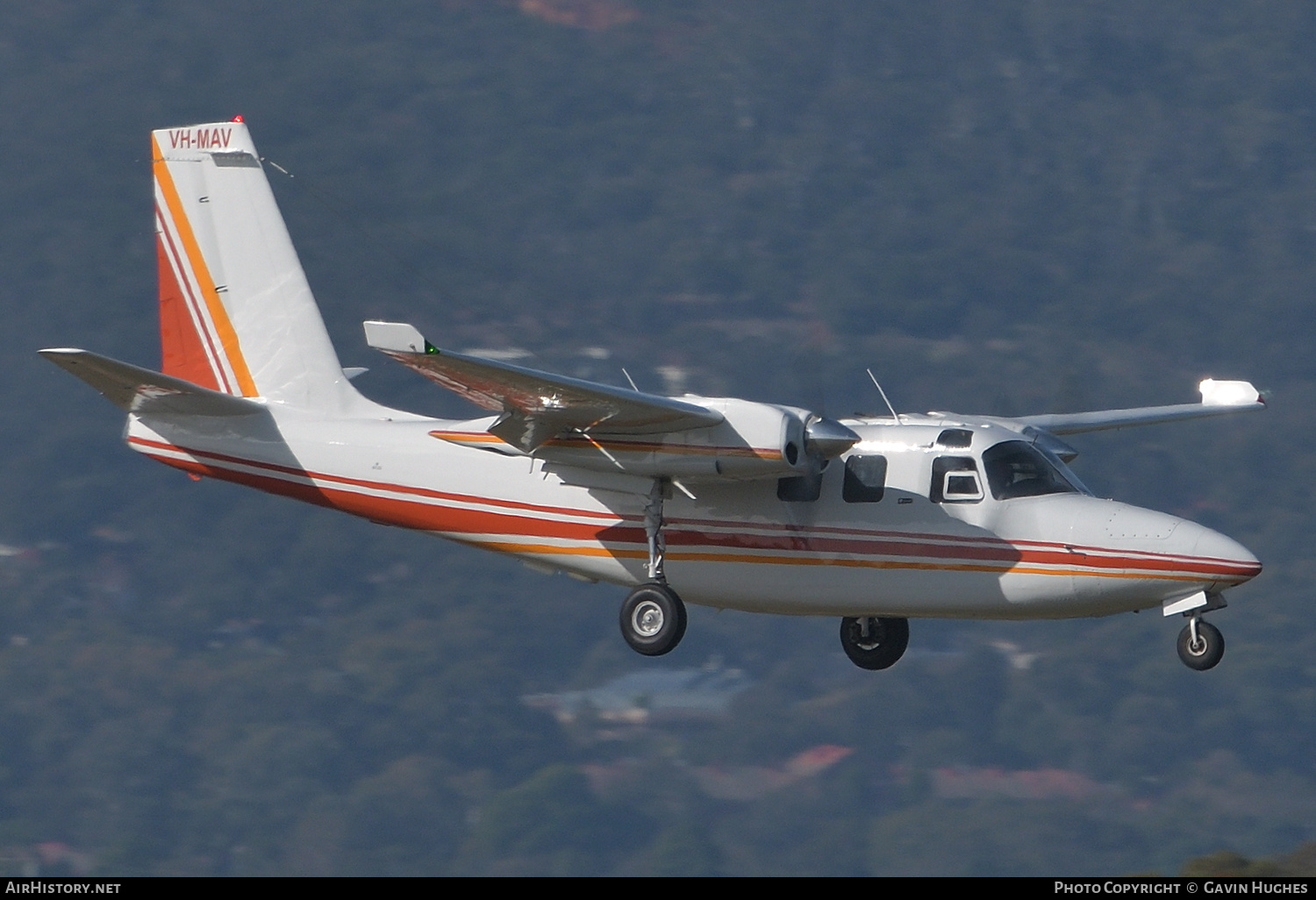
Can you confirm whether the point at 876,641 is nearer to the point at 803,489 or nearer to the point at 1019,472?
the point at 803,489

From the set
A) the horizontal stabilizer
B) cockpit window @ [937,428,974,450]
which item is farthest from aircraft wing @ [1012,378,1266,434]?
the horizontal stabilizer

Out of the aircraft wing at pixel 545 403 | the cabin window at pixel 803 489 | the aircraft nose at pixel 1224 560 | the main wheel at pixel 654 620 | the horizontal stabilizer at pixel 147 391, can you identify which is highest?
the horizontal stabilizer at pixel 147 391

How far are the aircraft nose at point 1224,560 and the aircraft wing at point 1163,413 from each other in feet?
12.3

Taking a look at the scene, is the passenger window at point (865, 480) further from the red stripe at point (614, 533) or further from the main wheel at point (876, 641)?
the main wheel at point (876, 641)

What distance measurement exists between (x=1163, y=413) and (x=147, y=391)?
41.7 feet

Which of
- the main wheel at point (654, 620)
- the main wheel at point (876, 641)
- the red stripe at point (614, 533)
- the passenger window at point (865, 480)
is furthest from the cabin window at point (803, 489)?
the main wheel at point (876, 641)

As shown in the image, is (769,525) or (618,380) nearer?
(769,525)

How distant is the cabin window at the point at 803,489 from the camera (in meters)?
20.1

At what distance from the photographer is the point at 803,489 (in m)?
20.2

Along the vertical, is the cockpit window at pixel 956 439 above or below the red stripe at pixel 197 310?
below

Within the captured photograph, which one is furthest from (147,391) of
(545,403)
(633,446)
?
(633,446)

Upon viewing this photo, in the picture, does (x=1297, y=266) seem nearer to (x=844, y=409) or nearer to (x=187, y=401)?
(x=844, y=409)

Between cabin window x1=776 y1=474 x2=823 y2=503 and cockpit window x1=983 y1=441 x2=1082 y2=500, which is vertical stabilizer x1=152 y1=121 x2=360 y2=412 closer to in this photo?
cabin window x1=776 y1=474 x2=823 y2=503

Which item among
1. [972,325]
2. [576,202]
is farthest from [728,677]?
[576,202]
